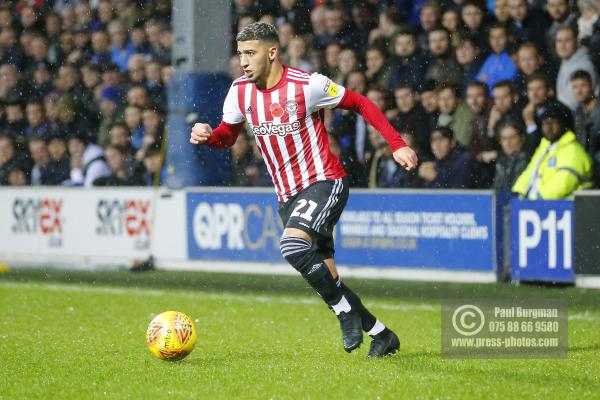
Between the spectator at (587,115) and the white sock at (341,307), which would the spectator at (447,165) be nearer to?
the spectator at (587,115)

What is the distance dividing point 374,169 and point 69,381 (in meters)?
6.67

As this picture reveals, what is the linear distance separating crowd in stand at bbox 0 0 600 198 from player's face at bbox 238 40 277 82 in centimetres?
479

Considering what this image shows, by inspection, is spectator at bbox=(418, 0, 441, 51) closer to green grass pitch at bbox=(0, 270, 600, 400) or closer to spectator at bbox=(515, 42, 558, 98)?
spectator at bbox=(515, 42, 558, 98)

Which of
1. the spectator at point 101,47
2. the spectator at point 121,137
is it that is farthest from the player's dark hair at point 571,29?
the spectator at point 101,47

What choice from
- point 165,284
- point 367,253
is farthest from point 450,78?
point 165,284

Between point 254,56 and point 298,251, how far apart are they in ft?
3.90

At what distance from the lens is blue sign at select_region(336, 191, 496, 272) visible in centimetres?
1145

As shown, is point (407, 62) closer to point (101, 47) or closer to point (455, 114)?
point (455, 114)

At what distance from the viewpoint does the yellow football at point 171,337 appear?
6992 millimetres

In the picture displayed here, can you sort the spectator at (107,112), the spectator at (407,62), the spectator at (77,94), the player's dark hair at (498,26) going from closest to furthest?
the player's dark hair at (498,26)
the spectator at (407,62)
the spectator at (107,112)
the spectator at (77,94)

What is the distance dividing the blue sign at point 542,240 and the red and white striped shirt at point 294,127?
14.0 ft

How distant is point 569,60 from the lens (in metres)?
11.7

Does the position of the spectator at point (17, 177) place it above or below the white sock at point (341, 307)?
above

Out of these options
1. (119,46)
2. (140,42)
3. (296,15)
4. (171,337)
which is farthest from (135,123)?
(171,337)
